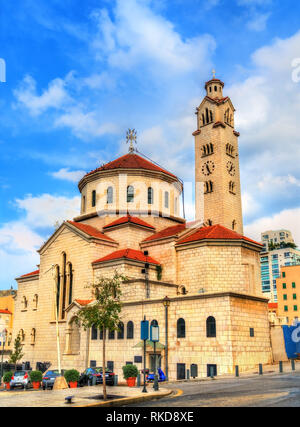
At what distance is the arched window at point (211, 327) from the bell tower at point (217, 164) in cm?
1509

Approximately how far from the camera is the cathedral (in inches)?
1154

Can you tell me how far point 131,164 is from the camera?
49000mm

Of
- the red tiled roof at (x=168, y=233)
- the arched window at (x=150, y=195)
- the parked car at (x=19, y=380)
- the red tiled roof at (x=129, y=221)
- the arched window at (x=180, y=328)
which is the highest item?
the arched window at (x=150, y=195)

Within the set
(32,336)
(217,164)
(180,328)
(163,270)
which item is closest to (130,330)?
(180,328)

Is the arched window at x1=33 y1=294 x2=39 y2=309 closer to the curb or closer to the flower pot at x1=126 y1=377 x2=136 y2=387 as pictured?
the flower pot at x1=126 y1=377 x2=136 y2=387

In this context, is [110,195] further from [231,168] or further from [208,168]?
[231,168]

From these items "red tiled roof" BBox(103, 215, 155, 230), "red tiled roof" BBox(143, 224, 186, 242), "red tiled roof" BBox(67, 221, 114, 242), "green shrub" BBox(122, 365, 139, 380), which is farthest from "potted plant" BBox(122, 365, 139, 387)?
"red tiled roof" BBox(103, 215, 155, 230)

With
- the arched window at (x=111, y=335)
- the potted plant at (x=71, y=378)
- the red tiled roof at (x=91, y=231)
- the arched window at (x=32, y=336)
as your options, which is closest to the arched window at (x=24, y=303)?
the arched window at (x=32, y=336)

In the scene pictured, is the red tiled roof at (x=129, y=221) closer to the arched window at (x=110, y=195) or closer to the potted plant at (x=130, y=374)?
the arched window at (x=110, y=195)

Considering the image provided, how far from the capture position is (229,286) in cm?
3541

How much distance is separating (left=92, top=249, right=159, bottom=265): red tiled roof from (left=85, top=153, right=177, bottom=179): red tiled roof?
1152cm

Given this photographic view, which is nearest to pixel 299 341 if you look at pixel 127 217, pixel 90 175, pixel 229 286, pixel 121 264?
pixel 229 286

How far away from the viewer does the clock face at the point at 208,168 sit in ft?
146
